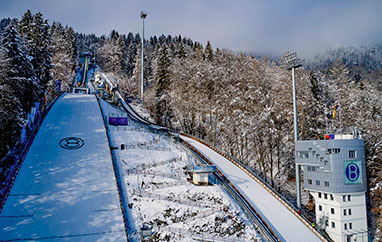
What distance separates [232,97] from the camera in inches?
1709

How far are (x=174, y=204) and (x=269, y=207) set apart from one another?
749 cm

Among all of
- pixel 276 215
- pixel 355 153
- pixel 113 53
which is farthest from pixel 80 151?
pixel 113 53

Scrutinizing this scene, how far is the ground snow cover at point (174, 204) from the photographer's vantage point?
1808 centimetres

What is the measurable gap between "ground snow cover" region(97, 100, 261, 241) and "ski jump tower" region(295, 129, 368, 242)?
761 cm

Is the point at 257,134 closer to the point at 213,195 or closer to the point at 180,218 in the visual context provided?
the point at 213,195

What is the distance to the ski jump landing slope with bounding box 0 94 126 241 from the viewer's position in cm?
1611

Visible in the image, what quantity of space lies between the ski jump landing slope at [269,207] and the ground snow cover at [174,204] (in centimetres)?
190

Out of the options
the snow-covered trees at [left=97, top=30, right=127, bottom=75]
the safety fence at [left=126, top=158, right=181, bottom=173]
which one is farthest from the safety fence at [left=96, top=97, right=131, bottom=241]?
the snow-covered trees at [left=97, top=30, right=127, bottom=75]

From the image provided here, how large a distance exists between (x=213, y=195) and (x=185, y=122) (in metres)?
27.3

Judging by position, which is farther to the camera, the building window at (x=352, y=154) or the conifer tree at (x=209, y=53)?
the conifer tree at (x=209, y=53)

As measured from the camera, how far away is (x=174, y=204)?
65.3 ft

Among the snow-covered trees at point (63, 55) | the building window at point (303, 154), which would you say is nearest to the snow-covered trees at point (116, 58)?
the snow-covered trees at point (63, 55)

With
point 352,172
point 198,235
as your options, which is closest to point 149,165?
point 198,235

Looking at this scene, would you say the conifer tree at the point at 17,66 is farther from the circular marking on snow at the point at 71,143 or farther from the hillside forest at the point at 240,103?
the circular marking on snow at the point at 71,143
